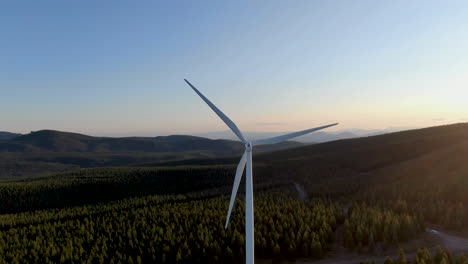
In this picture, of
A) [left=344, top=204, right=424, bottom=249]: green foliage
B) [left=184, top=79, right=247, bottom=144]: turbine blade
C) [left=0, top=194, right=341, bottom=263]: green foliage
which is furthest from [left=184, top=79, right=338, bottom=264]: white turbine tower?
[left=344, top=204, right=424, bottom=249]: green foliage

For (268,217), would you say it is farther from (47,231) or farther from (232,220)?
(47,231)

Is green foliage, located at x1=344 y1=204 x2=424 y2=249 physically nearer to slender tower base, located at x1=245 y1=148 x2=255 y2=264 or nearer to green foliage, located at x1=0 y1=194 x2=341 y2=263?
green foliage, located at x1=0 y1=194 x2=341 y2=263

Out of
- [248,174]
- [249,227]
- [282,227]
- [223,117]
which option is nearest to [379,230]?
[282,227]

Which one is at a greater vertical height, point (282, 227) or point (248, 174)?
point (248, 174)

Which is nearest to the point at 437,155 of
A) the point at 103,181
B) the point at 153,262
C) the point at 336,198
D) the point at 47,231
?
the point at 336,198

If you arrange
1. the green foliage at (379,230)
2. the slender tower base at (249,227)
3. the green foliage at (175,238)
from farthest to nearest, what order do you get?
the green foliage at (175,238) → the green foliage at (379,230) → the slender tower base at (249,227)

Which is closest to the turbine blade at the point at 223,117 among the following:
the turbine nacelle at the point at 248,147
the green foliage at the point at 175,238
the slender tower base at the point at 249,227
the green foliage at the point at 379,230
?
the turbine nacelle at the point at 248,147

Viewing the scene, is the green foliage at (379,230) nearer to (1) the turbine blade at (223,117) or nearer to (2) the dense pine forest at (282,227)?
(2) the dense pine forest at (282,227)

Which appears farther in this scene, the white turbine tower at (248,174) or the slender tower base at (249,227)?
the white turbine tower at (248,174)

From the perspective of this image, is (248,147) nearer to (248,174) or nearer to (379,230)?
(248,174)

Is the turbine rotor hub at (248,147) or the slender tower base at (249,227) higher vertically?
the turbine rotor hub at (248,147)

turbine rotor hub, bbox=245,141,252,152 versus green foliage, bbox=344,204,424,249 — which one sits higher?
turbine rotor hub, bbox=245,141,252,152

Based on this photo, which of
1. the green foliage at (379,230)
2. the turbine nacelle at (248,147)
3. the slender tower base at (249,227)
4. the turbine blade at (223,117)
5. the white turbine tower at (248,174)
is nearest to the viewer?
the slender tower base at (249,227)
